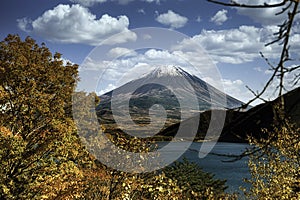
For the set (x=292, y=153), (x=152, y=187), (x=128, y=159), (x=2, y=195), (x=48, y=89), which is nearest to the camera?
(x=292, y=153)

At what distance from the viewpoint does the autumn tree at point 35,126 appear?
50.6 feet

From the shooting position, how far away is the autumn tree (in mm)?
15422

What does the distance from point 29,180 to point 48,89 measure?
15.3 feet

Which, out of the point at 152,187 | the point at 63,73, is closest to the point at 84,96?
the point at 63,73

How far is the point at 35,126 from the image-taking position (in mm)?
17172

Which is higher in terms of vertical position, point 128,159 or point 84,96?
point 84,96

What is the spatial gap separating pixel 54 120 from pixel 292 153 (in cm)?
1086

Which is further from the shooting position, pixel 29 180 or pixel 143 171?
pixel 29 180

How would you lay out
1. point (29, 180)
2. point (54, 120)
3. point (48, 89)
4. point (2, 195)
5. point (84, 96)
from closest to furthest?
point (2, 195), point (29, 180), point (54, 120), point (48, 89), point (84, 96)

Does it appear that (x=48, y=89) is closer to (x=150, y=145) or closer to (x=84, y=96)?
(x=84, y=96)

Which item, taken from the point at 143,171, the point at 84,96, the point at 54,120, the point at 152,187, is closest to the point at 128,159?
the point at 143,171

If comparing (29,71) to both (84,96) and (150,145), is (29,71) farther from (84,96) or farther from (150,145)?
(150,145)

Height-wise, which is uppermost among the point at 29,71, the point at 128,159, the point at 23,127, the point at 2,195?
the point at 29,71

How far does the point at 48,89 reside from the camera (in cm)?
1808
